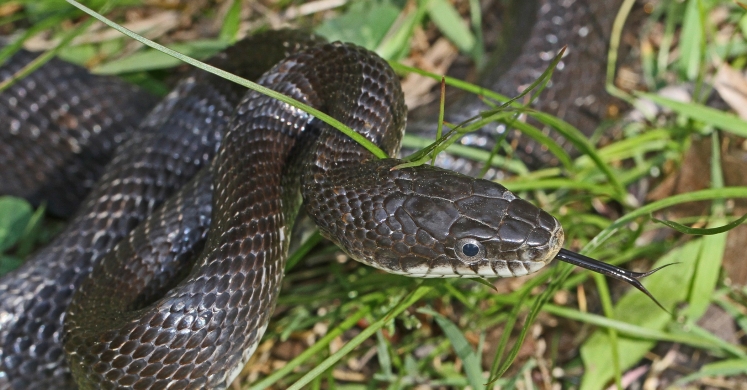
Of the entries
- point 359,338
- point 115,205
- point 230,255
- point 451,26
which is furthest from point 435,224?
point 451,26

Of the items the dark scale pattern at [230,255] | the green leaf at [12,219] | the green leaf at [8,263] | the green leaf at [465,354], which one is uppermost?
the dark scale pattern at [230,255]

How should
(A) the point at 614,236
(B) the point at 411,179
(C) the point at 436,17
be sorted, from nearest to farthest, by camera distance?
(B) the point at 411,179 < (A) the point at 614,236 < (C) the point at 436,17

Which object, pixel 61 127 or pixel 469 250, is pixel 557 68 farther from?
pixel 61 127

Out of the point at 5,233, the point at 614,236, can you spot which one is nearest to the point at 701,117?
the point at 614,236

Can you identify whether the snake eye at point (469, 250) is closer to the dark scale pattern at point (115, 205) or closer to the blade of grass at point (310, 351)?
the blade of grass at point (310, 351)

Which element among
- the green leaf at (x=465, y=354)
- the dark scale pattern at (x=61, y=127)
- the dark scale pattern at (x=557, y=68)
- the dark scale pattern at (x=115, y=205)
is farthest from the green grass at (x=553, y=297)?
the dark scale pattern at (x=115, y=205)

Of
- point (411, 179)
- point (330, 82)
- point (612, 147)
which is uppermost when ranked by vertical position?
point (330, 82)

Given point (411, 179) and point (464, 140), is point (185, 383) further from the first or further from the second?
point (464, 140)
